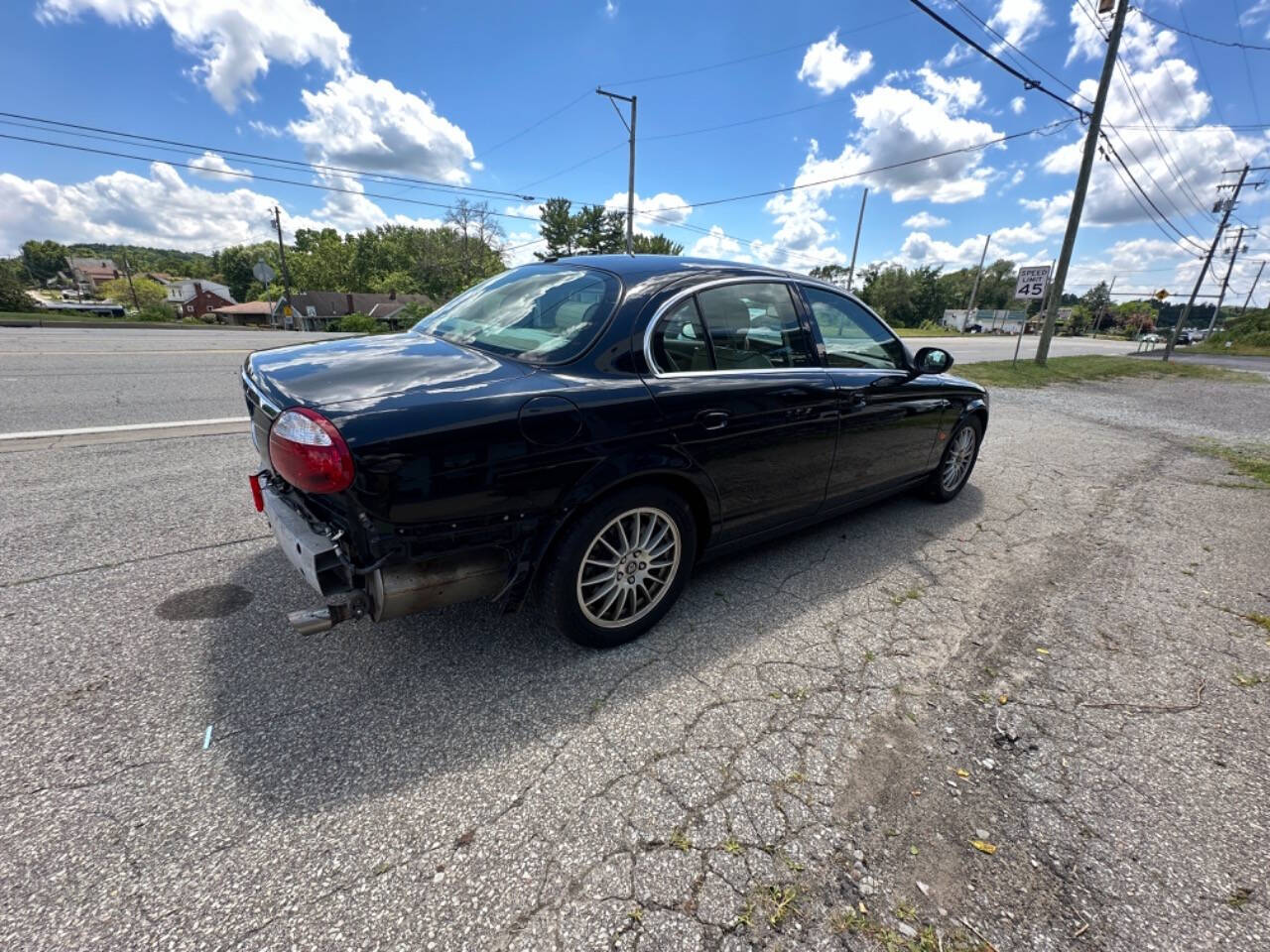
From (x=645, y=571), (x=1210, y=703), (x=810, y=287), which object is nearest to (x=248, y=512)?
(x=645, y=571)

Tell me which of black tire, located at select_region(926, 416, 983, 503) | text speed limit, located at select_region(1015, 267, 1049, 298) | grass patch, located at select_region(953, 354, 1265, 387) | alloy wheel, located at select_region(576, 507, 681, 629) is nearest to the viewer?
alloy wheel, located at select_region(576, 507, 681, 629)

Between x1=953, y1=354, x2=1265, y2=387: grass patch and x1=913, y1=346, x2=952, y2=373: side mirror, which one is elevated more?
x1=913, y1=346, x2=952, y2=373: side mirror

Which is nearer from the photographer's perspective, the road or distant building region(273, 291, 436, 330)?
the road

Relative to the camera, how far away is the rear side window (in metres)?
2.48

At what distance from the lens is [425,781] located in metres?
1.81

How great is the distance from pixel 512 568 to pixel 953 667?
2.00 metres

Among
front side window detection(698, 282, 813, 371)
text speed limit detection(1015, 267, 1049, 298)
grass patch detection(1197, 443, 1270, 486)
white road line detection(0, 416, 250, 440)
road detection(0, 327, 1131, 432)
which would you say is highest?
text speed limit detection(1015, 267, 1049, 298)

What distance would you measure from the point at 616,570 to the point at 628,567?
0.06 m

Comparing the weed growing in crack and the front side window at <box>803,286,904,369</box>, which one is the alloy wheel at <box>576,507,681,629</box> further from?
the front side window at <box>803,286,904,369</box>

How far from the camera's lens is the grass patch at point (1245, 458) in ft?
19.4

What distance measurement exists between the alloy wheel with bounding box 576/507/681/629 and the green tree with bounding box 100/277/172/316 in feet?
352

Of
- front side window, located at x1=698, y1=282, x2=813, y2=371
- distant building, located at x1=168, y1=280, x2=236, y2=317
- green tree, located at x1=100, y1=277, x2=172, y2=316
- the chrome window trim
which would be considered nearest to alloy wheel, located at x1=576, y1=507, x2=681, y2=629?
the chrome window trim

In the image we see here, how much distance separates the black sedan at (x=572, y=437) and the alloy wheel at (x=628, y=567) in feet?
0.03

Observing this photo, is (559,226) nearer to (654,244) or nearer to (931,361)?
(654,244)
